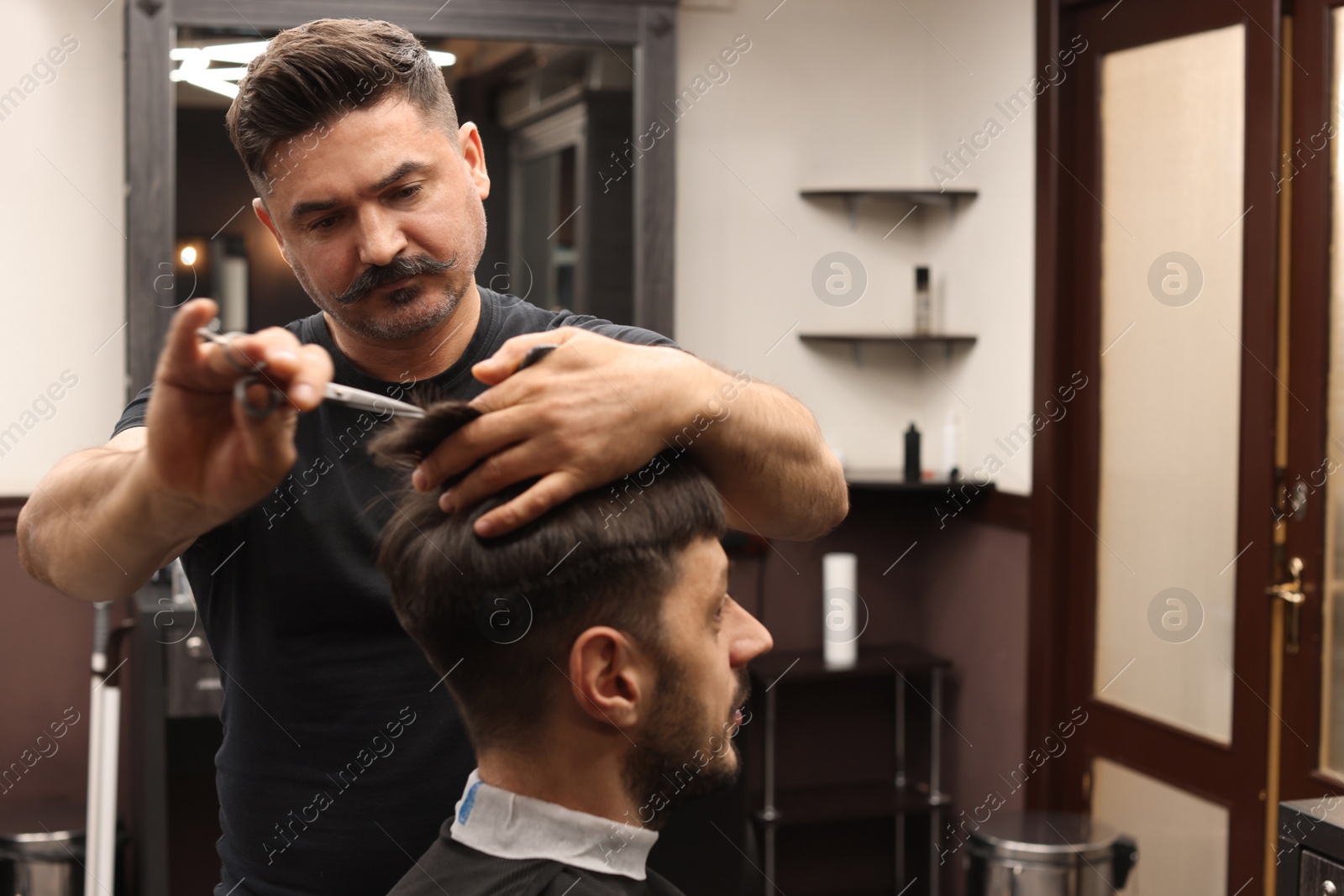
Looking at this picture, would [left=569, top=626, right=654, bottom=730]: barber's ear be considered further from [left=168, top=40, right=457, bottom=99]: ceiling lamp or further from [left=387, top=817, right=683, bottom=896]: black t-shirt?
[left=168, top=40, right=457, bottom=99]: ceiling lamp

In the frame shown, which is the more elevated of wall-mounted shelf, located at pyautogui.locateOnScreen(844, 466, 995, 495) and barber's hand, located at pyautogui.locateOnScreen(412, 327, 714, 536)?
barber's hand, located at pyautogui.locateOnScreen(412, 327, 714, 536)

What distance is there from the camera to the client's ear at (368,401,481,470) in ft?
3.66

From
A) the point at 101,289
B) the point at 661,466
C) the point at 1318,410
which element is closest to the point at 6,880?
the point at 101,289

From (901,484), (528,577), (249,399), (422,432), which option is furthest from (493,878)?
(901,484)

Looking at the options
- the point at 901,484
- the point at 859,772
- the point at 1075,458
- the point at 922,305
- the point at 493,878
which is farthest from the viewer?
the point at 859,772

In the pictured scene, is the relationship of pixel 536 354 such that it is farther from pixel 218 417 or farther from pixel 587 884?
pixel 587 884

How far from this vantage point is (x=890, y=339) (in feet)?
12.2

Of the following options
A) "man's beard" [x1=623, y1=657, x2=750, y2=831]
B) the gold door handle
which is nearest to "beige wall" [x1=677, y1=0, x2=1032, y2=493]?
the gold door handle

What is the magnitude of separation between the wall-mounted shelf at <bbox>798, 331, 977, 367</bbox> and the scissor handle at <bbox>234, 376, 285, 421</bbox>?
294 centimetres

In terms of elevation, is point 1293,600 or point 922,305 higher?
point 922,305

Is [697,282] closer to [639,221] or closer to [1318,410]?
[639,221]

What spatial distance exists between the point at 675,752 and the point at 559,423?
40cm

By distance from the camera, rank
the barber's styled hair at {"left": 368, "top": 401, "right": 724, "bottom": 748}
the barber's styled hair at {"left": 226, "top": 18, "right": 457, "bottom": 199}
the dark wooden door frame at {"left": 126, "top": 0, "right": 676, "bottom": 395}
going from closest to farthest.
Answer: the barber's styled hair at {"left": 368, "top": 401, "right": 724, "bottom": 748}, the barber's styled hair at {"left": 226, "top": 18, "right": 457, "bottom": 199}, the dark wooden door frame at {"left": 126, "top": 0, "right": 676, "bottom": 395}

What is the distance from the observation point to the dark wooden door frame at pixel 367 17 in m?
3.17
